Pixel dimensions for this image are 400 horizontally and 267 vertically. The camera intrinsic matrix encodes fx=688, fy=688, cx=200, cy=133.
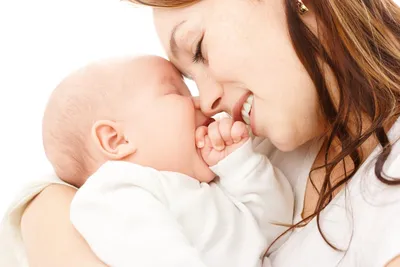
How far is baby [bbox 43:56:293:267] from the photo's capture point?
4.49 ft

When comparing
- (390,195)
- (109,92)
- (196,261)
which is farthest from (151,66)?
(390,195)

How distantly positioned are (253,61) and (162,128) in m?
0.25

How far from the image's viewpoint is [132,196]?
137 centimetres

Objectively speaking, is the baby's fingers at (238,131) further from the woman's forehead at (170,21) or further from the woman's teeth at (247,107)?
the woman's forehead at (170,21)

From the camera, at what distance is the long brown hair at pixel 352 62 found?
1407 mm

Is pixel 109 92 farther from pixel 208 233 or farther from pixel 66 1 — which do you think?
pixel 66 1

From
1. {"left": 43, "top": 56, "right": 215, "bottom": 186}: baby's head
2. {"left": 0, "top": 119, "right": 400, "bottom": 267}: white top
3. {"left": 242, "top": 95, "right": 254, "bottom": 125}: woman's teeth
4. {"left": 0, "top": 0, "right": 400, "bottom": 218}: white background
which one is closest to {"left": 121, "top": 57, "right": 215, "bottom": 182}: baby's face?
{"left": 43, "top": 56, "right": 215, "bottom": 186}: baby's head

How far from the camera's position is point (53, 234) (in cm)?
144

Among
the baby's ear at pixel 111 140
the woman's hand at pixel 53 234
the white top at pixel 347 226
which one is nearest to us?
the white top at pixel 347 226

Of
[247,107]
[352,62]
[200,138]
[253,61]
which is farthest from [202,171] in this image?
→ [352,62]

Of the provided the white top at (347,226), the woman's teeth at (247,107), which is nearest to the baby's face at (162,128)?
the woman's teeth at (247,107)

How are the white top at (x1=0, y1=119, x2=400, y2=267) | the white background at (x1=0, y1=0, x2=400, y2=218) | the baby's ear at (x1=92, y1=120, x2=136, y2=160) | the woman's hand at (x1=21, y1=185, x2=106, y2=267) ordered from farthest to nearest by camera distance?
the white background at (x1=0, y1=0, x2=400, y2=218) → the baby's ear at (x1=92, y1=120, x2=136, y2=160) → the woman's hand at (x1=21, y1=185, x2=106, y2=267) → the white top at (x1=0, y1=119, x2=400, y2=267)

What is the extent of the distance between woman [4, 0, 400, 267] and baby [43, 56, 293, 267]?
61 mm

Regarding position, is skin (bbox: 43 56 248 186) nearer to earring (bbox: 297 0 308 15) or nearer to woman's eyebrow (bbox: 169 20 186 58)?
woman's eyebrow (bbox: 169 20 186 58)
